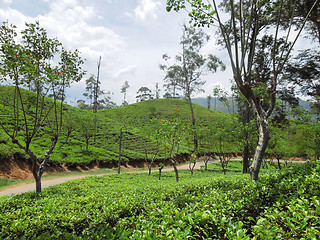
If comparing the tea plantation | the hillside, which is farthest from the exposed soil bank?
the tea plantation

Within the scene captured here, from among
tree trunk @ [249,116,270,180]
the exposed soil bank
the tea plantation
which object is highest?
tree trunk @ [249,116,270,180]

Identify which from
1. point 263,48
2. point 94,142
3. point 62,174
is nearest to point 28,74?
point 62,174

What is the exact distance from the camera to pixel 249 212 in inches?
127

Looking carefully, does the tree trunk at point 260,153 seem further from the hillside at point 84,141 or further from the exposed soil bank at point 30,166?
the exposed soil bank at point 30,166

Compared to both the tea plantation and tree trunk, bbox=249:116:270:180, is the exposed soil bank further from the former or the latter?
tree trunk, bbox=249:116:270:180

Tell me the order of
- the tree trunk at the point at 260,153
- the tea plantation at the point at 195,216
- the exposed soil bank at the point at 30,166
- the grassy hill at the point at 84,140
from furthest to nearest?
the grassy hill at the point at 84,140
the exposed soil bank at the point at 30,166
the tree trunk at the point at 260,153
the tea plantation at the point at 195,216

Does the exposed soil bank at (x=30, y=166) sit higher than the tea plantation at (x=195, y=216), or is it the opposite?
the tea plantation at (x=195, y=216)

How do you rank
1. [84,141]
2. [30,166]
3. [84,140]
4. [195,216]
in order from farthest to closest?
[84,140], [84,141], [30,166], [195,216]

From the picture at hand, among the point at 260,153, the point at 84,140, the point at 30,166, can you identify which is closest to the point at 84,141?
the point at 84,140

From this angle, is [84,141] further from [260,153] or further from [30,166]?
[260,153]

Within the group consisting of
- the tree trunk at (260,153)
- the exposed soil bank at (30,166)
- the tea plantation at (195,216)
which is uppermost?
the tree trunk at (260,153)

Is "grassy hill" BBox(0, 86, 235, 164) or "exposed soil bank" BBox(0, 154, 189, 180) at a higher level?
"grassy hill" BBox(0, 86, 235, 164)

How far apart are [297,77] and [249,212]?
53.9 feet

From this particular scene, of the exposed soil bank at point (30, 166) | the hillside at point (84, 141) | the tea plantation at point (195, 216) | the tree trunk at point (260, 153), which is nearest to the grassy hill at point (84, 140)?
the hillside at point (84, 141)
